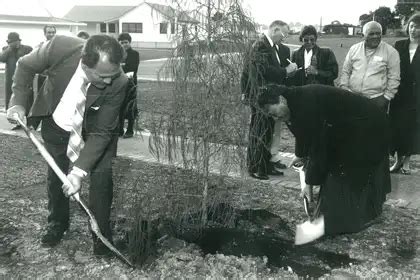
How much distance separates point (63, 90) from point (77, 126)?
0.35 meters

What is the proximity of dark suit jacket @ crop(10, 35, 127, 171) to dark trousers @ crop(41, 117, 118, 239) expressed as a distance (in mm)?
121

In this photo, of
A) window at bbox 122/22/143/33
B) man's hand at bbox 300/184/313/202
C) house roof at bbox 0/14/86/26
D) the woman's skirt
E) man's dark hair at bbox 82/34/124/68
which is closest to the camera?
man's dark hair at bbox 82/34/124/68

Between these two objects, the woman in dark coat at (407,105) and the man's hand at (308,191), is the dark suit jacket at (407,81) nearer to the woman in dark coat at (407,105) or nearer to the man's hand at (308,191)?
the woman in dark coat at (407,105)

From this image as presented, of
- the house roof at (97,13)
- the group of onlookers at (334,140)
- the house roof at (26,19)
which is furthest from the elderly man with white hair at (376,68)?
the house roof at (97,13)

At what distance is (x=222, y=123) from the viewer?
3.99 metres

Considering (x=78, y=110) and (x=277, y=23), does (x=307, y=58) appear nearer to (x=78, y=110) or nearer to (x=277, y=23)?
(x=277, y=23)

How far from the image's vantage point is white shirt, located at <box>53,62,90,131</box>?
355 cm

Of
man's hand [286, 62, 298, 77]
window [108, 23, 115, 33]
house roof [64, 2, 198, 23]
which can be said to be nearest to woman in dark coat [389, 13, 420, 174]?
man's hand [286, 62, 298, 77]

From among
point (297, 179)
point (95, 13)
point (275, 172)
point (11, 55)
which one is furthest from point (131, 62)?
point (95, 13)

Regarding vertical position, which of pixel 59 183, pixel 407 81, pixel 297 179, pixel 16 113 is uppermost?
pixel 407 81

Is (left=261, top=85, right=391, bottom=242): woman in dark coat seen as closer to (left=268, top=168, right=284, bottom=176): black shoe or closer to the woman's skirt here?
the woman's skirt

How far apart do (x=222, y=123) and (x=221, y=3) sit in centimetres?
90

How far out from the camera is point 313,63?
6465mm

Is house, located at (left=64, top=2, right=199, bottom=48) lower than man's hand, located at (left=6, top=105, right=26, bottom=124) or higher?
higher
